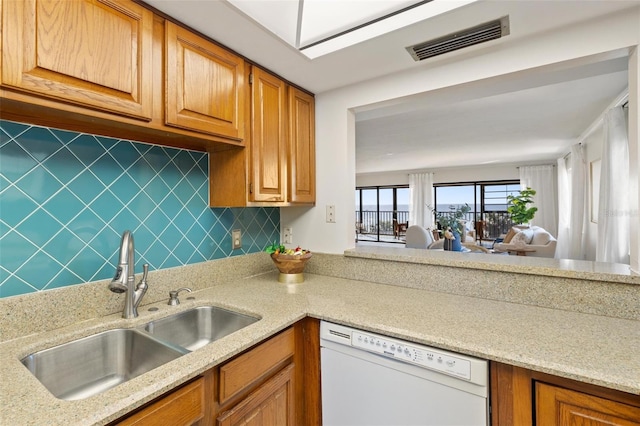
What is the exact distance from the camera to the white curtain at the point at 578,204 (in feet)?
13.0

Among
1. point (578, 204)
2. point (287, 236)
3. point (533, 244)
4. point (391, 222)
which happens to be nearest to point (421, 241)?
point (533, 244)

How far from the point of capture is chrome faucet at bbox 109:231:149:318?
1.10 meters

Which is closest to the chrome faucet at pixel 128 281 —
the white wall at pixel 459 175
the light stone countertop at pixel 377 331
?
the light stone countertop at pixel 377 331

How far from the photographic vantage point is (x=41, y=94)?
0.85 m

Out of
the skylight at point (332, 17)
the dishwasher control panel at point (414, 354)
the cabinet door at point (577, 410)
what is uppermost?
the skylight at point (332, 17)

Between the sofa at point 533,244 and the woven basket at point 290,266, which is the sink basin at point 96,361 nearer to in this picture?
the woven basket at point 290,266

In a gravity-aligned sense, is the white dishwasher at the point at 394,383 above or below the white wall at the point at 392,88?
below

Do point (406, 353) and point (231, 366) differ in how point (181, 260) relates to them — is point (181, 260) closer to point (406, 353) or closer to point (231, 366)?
point (231, 366)

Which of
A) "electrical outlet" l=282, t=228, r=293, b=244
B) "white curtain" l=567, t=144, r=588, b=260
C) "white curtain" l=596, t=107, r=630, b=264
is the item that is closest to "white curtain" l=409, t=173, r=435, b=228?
"white curtain" l=567, t=144, r=588, b=260

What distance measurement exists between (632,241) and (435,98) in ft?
3.62

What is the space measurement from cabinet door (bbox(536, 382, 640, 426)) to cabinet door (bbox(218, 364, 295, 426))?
86 cm

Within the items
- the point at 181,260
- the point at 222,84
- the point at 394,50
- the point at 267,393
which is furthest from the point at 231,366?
the point at 394,50

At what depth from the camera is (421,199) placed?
848 centimetres

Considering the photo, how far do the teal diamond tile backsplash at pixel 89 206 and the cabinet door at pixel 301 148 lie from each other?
502 mm
